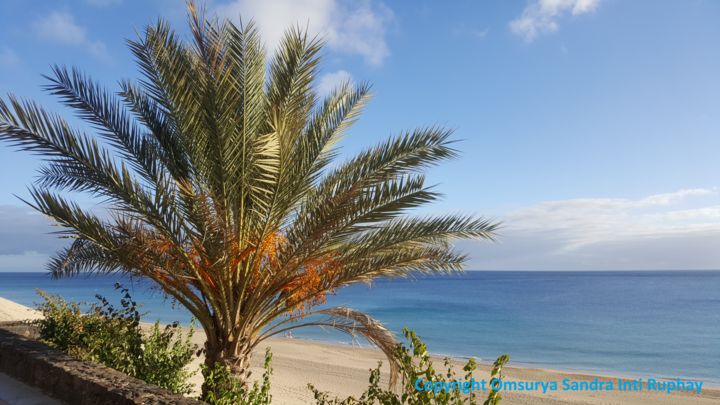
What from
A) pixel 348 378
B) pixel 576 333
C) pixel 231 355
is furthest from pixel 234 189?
pixel 576 333

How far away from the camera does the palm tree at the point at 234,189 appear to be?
204 inches

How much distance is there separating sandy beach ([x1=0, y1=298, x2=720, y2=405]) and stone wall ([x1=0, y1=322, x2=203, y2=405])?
3999mm

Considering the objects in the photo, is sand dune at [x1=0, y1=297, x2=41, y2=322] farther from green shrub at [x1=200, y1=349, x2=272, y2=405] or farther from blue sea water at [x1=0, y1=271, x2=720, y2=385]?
green shrub at [x1=200, y1=349, x2=272, y2=405]

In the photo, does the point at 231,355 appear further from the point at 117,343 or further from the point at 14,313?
the point at 14,313

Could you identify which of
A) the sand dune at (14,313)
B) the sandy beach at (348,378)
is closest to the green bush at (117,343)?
the sandy beach at (348,378)

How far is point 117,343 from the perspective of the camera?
20.6 ft

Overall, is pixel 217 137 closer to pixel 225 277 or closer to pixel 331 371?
pixel 225 277

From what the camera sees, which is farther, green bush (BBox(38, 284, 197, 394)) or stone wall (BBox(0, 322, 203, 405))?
green bush (BBox(38, 284, 197, 394))

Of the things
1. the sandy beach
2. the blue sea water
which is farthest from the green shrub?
the sandy beach

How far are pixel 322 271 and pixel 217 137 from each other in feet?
6.96

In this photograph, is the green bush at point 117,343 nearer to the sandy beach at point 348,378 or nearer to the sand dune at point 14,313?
the sandy beach at point 348,378

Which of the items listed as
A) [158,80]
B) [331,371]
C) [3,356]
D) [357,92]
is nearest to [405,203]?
[357,92]

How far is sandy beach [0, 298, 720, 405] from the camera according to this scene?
13.5 meters

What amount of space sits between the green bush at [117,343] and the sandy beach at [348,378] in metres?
2.81
